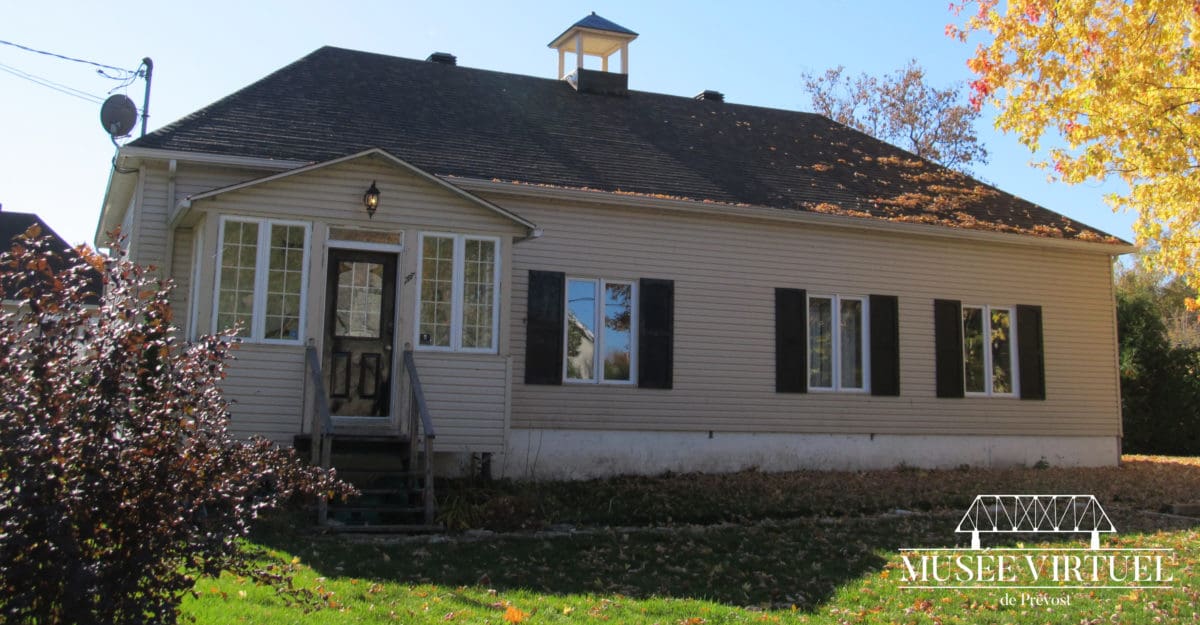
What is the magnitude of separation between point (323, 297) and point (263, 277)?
0.62 m

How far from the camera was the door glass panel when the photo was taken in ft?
36.3

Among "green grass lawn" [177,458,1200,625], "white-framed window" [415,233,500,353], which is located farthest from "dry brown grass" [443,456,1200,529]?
"white-framed window" [415,233,500,353]

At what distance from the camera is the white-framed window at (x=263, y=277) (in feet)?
33.0

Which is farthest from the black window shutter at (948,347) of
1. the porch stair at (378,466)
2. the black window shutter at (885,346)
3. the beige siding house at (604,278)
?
the porch stair at (378,466)

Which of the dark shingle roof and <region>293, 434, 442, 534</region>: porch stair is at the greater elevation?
the dark shingle roof

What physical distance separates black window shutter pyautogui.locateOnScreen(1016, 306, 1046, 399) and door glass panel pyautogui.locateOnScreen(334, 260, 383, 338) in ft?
33.4

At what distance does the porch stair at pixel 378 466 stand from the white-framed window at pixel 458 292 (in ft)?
1.58

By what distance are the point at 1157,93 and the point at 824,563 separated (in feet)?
32.3

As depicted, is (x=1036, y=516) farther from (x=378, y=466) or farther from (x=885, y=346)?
(x=378, y=466)

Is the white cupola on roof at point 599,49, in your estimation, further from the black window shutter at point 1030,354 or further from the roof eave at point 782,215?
the black window shutter at point 1030,354

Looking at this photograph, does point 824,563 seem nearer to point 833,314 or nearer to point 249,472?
point 249,472

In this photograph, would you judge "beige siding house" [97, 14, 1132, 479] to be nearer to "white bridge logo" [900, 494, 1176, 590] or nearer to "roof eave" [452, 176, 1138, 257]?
"roof eave" [452, 176, 1138, 257]

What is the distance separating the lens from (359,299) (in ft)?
36.5

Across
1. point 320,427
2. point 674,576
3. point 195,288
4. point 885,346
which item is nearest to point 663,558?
point 674,576
